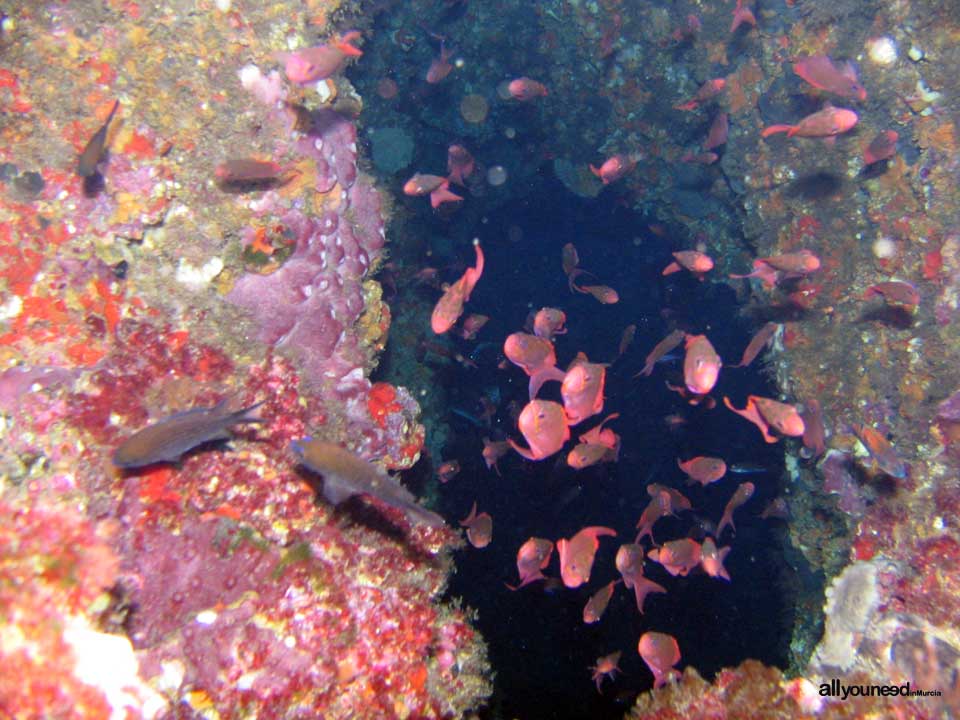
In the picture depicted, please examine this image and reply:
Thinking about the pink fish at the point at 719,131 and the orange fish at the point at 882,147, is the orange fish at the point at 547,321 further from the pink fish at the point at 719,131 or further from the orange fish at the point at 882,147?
the pink fish at the point at 719,131

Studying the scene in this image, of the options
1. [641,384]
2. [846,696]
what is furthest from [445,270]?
[846,696]

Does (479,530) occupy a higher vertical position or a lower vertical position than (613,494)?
higher

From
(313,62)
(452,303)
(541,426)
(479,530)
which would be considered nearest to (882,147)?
(541,426)

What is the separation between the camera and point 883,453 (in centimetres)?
495

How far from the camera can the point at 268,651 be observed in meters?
2.70

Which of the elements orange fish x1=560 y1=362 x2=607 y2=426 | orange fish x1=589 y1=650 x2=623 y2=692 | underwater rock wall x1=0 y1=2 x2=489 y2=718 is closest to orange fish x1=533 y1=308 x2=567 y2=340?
orange fish x1=560 y1=362 x2=607 y2=426

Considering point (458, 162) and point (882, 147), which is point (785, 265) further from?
point (458, 162)

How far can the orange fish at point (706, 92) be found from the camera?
7204mm

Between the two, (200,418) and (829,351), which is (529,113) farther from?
(200,418)

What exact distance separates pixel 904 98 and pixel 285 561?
817 centimetres

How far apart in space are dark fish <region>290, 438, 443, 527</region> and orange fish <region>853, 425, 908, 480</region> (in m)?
4.80

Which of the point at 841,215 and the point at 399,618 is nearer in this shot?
the point at 399,618

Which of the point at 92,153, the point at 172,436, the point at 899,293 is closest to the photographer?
the point at 172,436

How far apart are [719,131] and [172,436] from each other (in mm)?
8121
